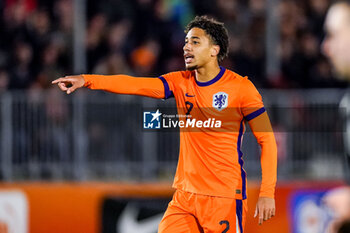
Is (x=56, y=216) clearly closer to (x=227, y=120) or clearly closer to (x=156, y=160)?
(x=156, y=160)

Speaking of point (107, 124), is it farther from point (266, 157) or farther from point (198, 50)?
point (266, 157)

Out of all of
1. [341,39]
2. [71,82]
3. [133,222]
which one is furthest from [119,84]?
[133,222]

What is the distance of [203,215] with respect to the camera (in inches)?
212

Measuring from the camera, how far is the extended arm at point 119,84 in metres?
5.18

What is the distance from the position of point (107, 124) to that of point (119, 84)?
3887 millimetres

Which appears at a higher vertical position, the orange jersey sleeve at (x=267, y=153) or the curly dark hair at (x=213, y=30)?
the curly dark hair at (x=213, y=30)

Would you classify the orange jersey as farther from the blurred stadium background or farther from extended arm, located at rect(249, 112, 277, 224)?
the blurred stadium background

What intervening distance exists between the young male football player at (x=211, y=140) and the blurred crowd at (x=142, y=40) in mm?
4146

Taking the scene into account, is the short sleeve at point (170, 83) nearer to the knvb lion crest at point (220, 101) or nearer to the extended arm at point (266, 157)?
the knvb lion crest at point (220, 101)

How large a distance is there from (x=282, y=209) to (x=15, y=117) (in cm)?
354

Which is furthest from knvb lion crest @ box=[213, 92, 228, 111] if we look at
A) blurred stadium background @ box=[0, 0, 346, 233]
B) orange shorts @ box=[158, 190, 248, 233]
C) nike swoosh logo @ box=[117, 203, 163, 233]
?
nike swoosh logo @ box=[117, 203, 163, 233]

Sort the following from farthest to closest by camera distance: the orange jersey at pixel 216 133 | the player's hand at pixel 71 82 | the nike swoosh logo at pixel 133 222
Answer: the nike swoosh logo at pixel 133 222, the orange jersey at pixel 216 133, the player's hand at pixel 71 82

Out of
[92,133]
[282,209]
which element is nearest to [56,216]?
[92,133]

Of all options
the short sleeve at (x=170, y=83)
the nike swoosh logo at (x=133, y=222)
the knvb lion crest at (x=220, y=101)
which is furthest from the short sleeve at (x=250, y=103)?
the nike swoosh logo at (x=133, y=222)
